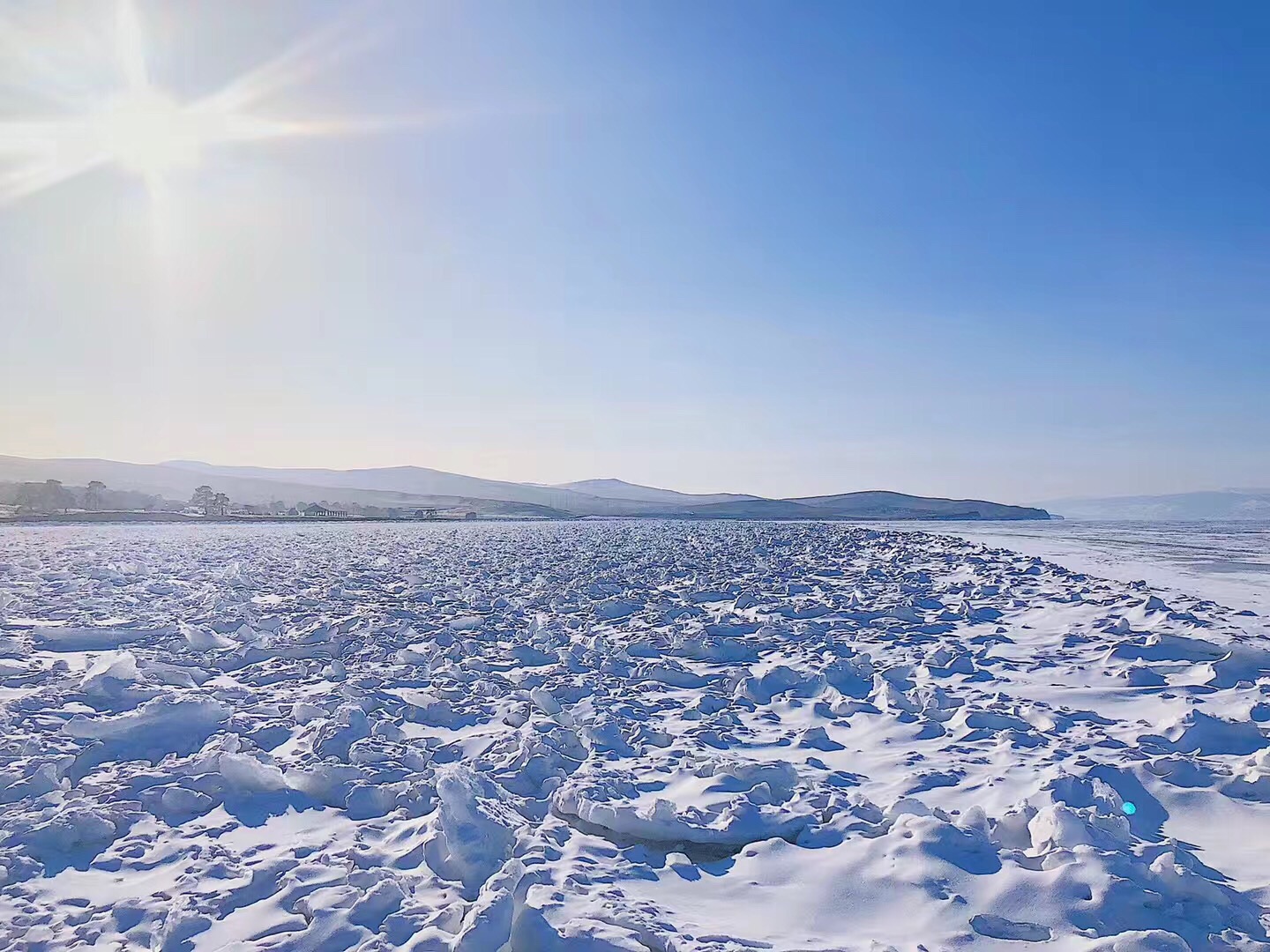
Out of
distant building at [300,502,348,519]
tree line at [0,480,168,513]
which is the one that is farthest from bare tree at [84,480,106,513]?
distant building at [300,502,348,519]

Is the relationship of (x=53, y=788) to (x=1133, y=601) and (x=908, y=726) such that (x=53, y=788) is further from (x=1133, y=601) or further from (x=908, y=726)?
(x=1133, y=601)

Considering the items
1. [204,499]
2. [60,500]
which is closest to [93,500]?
[60,500]

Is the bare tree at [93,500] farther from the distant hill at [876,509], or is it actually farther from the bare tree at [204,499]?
the distant hill at [876,509]

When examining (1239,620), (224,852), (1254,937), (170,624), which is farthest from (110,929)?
(1239,620)

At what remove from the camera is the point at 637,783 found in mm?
4719

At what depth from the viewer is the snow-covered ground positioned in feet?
10.5

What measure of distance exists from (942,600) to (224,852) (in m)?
10.7

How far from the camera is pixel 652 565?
1842 centimetres

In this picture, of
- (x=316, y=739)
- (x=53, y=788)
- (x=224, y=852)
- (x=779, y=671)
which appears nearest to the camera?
(x=224, y=852)

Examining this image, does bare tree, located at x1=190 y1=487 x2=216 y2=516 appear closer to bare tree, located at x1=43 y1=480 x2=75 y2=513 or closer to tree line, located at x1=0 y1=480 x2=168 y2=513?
tree line, located at x1=0 y1=480 x2=168 y2=513

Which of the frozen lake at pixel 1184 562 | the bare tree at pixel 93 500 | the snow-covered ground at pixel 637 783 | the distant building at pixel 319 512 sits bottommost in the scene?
the snow-covered ground at pixel 637 783

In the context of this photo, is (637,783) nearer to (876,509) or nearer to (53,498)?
(53,498)

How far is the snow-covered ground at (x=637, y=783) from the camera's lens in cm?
319

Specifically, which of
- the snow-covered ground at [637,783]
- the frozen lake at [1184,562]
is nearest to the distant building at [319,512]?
the frozen lake at [1184,562]
